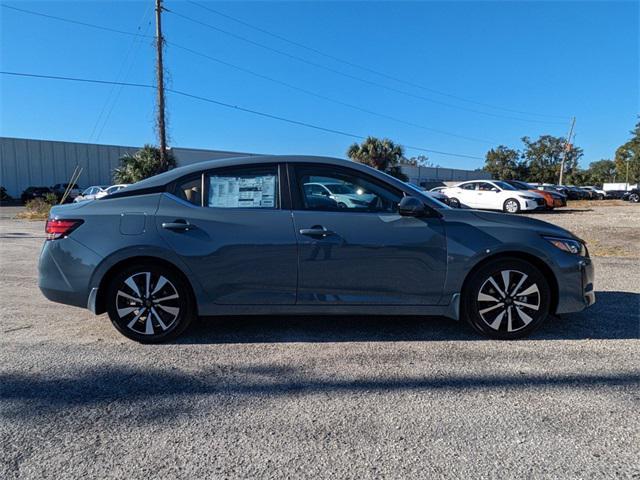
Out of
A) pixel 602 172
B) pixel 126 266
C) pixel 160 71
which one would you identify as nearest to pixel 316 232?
pixel 126 266

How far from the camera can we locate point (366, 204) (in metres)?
3.83

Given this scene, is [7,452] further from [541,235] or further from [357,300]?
[541,235]

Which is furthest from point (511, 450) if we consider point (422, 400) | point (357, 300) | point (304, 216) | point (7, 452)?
point (7, 452)

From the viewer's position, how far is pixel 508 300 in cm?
378

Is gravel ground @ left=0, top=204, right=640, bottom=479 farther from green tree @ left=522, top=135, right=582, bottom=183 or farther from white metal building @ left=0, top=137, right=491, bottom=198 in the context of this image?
green tree @ left=522, top=135, right=582, bottom=183

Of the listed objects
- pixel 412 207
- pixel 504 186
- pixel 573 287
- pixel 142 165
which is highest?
pixel 142 165

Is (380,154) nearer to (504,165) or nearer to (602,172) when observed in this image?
(504,165)

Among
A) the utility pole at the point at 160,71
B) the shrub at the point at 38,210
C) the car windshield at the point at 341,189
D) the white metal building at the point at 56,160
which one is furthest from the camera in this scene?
the white metal building at the point at 56,160

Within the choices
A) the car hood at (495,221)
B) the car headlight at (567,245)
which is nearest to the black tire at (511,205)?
the car headlight at (567,245)

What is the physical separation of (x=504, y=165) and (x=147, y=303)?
88.0 meters

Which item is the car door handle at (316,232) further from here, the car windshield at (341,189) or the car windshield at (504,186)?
the car windshield at (504,186)

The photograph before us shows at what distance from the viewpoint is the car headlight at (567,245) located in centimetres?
381

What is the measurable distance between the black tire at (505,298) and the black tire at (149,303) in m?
2.50

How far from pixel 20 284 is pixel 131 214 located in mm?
3602
